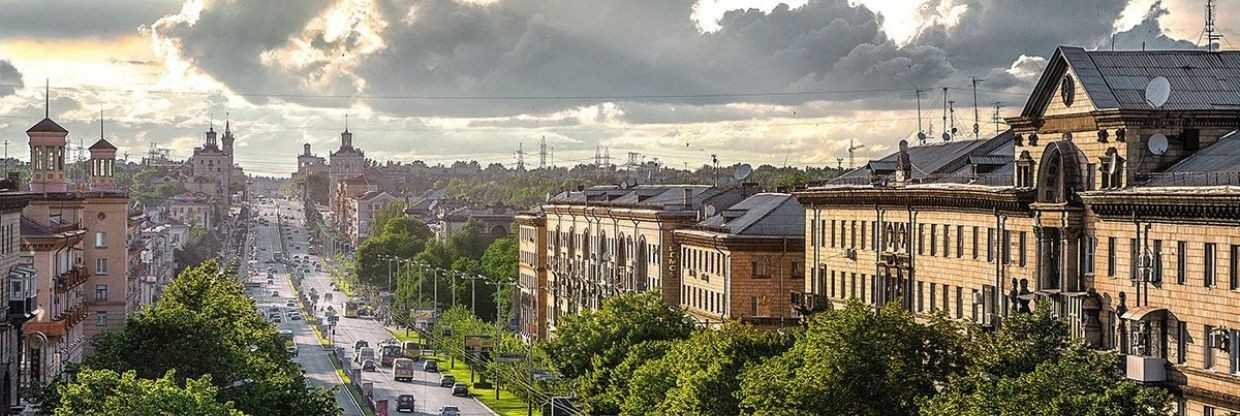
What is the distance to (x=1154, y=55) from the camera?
81000 millimetres

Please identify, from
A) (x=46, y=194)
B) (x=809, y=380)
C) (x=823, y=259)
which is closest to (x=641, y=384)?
(x=823, y=259)

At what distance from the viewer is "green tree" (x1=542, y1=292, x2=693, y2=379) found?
378 feet

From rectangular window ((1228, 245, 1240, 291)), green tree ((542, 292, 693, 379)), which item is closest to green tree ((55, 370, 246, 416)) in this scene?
rectangular window ((1228, 245, 1240, 291))

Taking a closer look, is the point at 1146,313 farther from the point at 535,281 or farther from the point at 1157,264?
the point at 535,281

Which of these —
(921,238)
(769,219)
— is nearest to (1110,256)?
(921,238)

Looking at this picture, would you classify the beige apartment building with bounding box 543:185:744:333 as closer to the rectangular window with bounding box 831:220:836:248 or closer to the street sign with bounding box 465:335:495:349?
the street sign with bounding box 465:335:495:349

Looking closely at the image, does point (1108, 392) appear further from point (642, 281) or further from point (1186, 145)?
point (642, 281)

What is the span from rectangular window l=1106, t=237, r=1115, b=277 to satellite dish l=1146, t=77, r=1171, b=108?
15.5ft

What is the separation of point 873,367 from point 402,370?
10644cm

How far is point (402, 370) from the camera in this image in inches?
7077

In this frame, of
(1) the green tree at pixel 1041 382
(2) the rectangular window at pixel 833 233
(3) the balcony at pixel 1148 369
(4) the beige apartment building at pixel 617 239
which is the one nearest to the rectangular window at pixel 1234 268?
(1) the green tree at pixel 1041 382

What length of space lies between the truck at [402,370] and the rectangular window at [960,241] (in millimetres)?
91312

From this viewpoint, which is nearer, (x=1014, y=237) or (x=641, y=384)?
(x=1014, y=237)

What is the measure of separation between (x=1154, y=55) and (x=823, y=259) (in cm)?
3520
